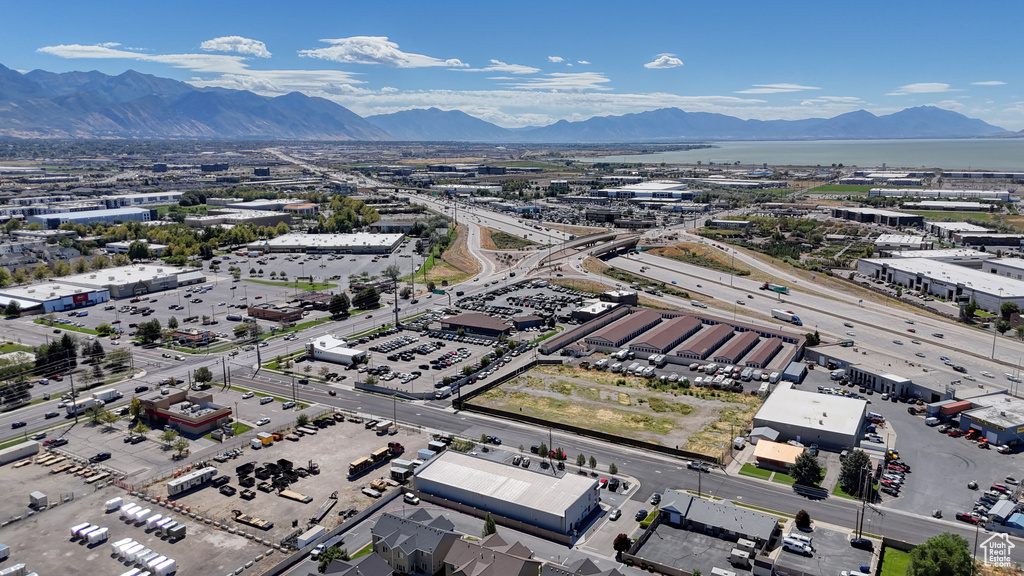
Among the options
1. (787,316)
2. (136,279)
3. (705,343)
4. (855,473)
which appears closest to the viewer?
(855,473)

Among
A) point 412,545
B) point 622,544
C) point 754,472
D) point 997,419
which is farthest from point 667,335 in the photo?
point 412,545

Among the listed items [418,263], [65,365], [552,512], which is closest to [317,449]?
[552,512]

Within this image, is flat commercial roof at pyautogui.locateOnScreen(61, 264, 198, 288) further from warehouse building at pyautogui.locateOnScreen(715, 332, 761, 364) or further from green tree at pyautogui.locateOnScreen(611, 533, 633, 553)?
green tree at pyautogui.locateOnScreen(611, 533, 633, 553)

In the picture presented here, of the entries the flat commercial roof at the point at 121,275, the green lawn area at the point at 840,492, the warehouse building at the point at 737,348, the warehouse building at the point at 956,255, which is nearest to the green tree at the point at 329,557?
the green lawn area at the point at 840,492

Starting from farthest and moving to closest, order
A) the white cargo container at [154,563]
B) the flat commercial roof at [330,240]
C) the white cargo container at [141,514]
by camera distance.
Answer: the flat commercial roof at [330,240] < the white cargo container at [141,514] < the white cargo container at [154,563]

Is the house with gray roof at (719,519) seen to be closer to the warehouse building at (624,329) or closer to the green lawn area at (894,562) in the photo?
the green lawn area at (894,562)

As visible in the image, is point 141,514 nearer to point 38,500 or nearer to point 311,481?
point 38,500
